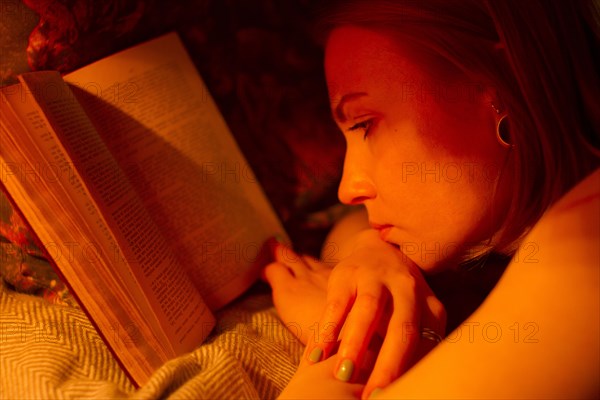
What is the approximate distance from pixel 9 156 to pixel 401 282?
0.52 meters

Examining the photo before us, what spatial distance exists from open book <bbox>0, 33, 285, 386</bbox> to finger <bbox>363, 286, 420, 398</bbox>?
0.28m

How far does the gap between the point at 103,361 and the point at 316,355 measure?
0.94ft

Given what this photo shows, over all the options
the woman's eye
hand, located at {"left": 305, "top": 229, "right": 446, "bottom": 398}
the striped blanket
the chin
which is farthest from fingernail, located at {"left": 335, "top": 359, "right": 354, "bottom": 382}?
the woman's eye

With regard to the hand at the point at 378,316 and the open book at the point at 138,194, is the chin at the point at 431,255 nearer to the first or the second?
the hand at the point at 378,316

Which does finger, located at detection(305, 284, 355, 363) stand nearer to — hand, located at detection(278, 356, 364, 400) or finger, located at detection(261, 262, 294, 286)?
hand, located at detection(278, 356, 364, 400)

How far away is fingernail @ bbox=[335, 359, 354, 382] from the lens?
1.73ft

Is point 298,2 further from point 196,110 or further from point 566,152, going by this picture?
point 566,152

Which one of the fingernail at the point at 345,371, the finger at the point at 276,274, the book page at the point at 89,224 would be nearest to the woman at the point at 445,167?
the fingernail at the point at 345,371

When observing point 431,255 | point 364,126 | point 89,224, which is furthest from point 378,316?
point 89,224

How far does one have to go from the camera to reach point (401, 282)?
0.65 m

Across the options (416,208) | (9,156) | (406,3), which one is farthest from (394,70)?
(9,156)

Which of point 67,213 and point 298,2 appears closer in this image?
→ point 67,213

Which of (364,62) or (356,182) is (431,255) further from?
(364,62)

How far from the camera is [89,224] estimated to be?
1.98 ft
